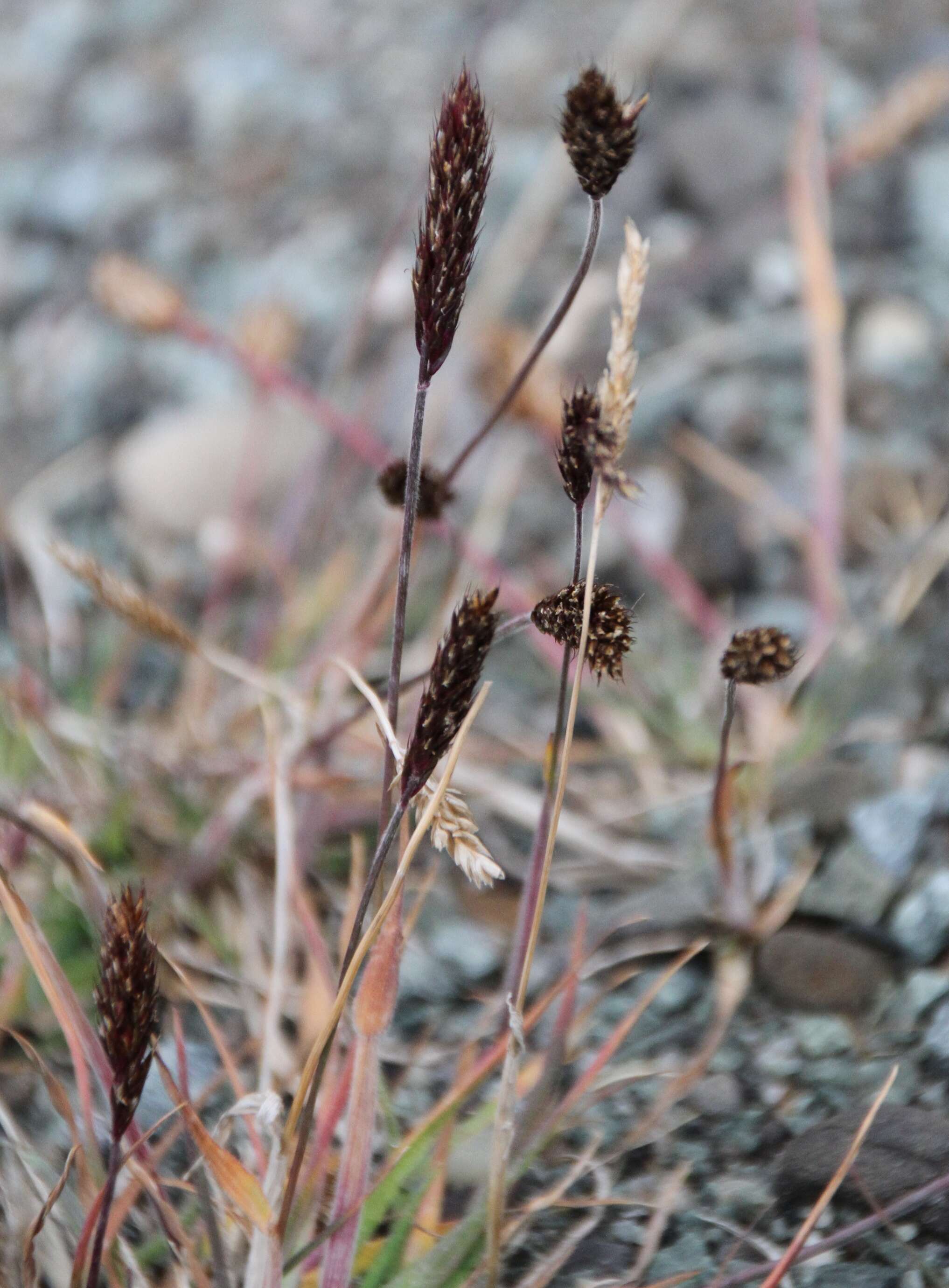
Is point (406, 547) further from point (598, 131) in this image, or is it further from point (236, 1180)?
point (236, 1180)

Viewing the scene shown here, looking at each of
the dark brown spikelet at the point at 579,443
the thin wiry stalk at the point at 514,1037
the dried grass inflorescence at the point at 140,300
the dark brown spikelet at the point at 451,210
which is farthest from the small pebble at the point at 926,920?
the dried grass inflorescence at the point at 140,300

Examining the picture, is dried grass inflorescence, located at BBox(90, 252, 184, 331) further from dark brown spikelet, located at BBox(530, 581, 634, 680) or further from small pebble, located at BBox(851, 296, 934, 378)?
small pebble, located at BBox(851, 296, 934, 378)

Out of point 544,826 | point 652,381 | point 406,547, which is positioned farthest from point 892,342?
point 406,547

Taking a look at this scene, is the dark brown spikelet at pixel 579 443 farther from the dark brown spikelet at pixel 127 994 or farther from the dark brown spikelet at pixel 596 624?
the dark brown spikelet at pixel 127 994

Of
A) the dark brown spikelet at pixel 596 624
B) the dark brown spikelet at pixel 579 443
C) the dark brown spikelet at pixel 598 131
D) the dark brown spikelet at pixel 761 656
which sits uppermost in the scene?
the dark brown spikelet at pixel 598 131

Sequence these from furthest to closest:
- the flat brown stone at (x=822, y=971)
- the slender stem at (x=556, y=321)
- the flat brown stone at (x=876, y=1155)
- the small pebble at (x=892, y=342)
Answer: the small pebble at (x=892, y=342) < the flat brown stone at (x=822, y=971) < the flat brown stone at (x=876, y=1155) < the slender stem at (x=556, y=321)

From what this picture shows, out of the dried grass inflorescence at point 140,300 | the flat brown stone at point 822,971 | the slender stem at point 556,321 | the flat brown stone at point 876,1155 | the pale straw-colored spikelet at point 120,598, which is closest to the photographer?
the slender stem at point 556,321

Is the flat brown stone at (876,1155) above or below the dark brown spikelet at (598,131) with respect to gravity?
below

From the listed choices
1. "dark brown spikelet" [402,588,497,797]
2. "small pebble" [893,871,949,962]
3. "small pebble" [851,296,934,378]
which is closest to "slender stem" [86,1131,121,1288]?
"dark brown spikelet" [402,588,497,797]
